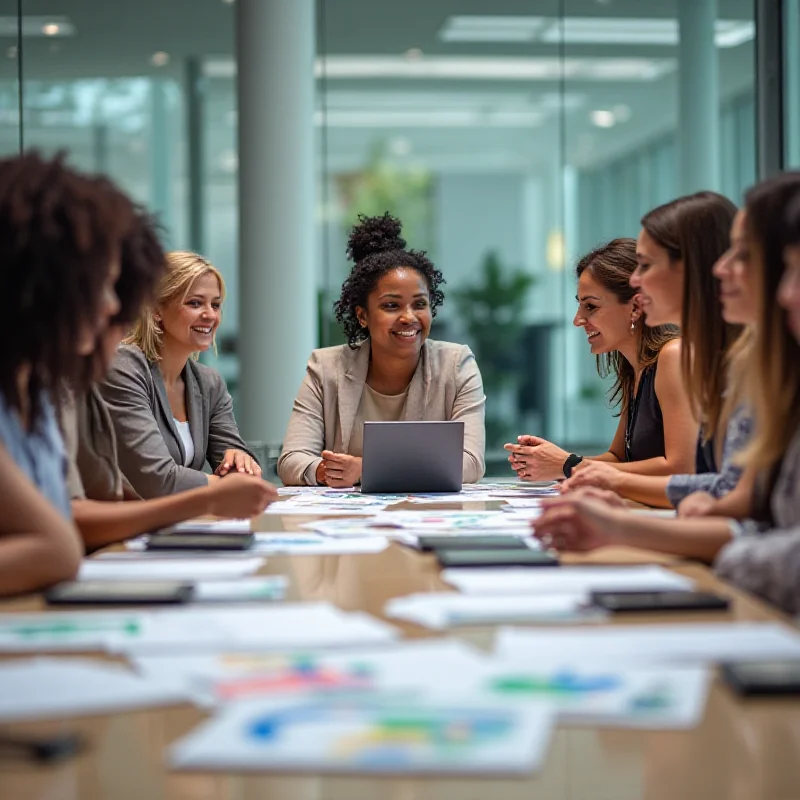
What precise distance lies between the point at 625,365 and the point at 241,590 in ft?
7.62

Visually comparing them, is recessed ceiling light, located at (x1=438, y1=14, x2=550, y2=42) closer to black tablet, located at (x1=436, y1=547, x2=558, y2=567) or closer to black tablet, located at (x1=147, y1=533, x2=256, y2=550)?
black tablet, located at (x1=147, y1=533, x2=256, y2=550)

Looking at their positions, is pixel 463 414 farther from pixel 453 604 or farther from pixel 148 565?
pixel 453 604

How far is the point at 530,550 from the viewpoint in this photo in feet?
6.77

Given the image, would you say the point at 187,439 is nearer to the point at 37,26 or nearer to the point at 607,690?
the point at 607,690

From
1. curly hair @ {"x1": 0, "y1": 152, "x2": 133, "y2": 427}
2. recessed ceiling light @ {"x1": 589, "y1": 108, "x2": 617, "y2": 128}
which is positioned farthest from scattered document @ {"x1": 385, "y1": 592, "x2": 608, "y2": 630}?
recessed ceiling light @ {"x1": 589, "y1": 108, "x2": 617, "y2": 128}

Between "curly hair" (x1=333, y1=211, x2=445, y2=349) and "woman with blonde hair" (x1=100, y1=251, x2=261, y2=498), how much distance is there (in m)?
0.54

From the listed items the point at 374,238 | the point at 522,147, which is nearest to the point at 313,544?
the point at 374,238

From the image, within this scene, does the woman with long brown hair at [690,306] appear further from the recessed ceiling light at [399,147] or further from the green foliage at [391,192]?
the recessed ceiling light at [399,147]

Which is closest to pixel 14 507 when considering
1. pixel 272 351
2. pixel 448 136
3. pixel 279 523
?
pixel 279 523

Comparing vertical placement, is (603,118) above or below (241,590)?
above

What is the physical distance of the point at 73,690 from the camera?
3.98 feet

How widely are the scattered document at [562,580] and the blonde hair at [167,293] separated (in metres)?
2.12

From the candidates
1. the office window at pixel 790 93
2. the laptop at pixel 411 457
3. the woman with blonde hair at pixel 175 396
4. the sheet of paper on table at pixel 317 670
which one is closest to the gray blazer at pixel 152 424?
the woman with blonde hair at pixel 175 396

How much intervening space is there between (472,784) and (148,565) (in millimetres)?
1159
